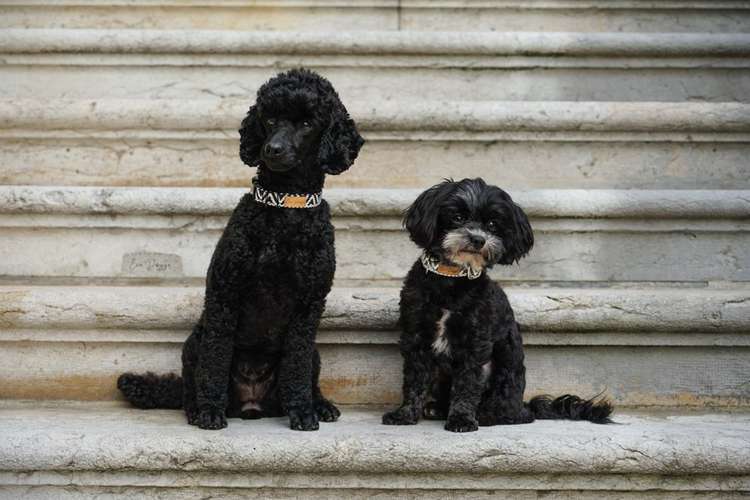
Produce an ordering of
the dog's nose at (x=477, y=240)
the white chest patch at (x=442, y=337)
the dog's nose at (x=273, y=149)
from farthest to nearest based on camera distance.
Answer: the white chest patch at (x=442, y=337)
the dog's nose at (x=477, y=240)
the dog's nose at (x=273, y=149)

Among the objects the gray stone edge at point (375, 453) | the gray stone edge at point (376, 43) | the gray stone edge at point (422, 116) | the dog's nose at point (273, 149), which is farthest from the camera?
the gray stone edge at point (376, 43)

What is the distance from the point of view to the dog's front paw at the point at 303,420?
2.65m

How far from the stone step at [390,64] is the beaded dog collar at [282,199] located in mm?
1381

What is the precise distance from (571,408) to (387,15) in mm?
2389

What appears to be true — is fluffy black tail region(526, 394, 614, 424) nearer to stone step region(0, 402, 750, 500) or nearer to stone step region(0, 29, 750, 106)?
stone step region(0, 402, 750, 500)

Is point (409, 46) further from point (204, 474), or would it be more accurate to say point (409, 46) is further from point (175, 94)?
point (204, 474)

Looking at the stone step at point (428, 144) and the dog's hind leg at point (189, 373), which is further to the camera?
the stone step at point (428, 144)

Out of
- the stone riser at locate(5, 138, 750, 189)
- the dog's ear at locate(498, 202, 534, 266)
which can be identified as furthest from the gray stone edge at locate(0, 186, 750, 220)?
the dog's ear at locate(498, 202, 534, 266)

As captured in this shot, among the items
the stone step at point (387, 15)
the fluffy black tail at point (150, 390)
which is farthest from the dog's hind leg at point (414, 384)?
the stone step at point (387, 15)

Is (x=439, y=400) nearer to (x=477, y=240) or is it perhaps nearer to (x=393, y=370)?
(x=393, y=370)

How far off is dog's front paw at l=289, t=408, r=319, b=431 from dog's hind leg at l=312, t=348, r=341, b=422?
12 cm

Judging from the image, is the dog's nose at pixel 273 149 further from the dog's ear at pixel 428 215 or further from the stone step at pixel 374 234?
the stone step at pixel 374 234

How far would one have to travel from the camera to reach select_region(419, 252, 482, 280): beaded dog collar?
279 centimetres

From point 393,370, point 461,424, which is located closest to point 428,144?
point 393,370
